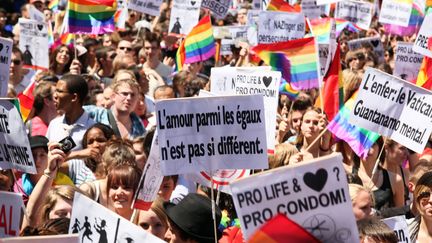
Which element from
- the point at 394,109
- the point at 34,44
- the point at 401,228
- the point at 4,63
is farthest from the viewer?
the point at 34,44

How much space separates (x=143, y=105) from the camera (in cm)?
1064

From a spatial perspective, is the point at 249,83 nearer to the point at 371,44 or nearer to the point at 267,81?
the point at 267,81

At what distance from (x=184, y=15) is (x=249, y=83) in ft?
20.6

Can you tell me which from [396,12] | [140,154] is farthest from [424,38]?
[396,12]

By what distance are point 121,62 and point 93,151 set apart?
4.54 metres

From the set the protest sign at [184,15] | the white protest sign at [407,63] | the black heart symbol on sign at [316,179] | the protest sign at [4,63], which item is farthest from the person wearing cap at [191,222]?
the protest sign at [184,15]

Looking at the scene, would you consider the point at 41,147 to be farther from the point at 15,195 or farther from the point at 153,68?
the point at 153,68

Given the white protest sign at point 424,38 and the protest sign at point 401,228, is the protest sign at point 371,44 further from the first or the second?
the protest sign at point 401,228

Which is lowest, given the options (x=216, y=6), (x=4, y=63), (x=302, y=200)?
(x=216, y=6)

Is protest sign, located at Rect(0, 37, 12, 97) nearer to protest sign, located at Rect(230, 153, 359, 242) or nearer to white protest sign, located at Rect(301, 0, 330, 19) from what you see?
protest sign, located at Rect(230, 153, 359, 242)

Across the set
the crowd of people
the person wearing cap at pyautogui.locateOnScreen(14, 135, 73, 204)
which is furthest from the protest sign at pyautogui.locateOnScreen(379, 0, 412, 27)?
the person wearing cap at pyautogui.locateOnScreen(14, 135, 73, 204)

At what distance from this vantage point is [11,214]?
5.60 m

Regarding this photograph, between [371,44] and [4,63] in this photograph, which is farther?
A: [371,44]

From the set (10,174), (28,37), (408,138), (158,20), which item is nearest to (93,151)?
(10,174)
